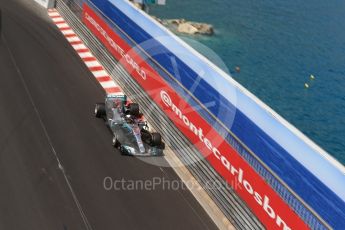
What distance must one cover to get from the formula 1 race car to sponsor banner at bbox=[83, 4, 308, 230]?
3.62 feet

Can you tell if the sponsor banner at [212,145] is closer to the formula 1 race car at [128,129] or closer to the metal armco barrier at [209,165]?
the metal armco barrier at [209,165]

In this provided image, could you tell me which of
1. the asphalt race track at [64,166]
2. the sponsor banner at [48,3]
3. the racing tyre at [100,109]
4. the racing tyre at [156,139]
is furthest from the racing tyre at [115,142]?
the sponsor banner at [48,3]

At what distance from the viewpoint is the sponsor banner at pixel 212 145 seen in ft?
39.0

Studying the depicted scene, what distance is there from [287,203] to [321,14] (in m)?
63.3

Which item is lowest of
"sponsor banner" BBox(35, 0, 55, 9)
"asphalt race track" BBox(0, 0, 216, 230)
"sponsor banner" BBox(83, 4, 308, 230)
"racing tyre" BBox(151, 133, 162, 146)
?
"asphalt race track" BBox(0, 0, 216, 230)

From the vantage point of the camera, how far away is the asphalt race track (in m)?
12.9

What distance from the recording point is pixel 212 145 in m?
14.6

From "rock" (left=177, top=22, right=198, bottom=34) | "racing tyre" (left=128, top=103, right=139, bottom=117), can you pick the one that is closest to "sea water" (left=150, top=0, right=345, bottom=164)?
"rock" (left=177, top=22, right=198, bottom=34)

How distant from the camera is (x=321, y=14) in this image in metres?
68.2

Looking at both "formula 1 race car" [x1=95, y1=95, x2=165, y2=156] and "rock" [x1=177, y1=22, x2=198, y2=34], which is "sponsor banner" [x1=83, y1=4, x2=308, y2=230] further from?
"rock" [x1=177, y1=22, x2=198, y2=34]

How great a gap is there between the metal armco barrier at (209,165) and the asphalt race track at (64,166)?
2.78ft

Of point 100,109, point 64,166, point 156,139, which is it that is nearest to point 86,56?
point 100,109

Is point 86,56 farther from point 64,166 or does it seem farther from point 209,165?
point 209,165

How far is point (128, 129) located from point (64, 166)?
3069 mm
